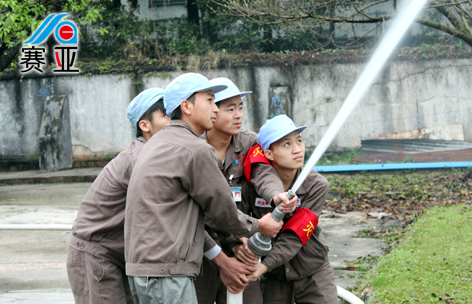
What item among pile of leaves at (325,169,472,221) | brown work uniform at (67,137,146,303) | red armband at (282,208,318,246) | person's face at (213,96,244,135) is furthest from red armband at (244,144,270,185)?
pile of leaves at (325,169,472,221)

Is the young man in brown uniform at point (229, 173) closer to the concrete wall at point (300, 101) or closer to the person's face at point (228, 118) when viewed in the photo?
the person's face at point (228, 118)

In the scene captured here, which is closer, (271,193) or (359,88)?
(359,88)

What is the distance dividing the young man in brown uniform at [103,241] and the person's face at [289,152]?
0.83 meters

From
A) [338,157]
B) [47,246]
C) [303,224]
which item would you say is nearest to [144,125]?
[303,224]

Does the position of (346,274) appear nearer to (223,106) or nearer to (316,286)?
(316,286)

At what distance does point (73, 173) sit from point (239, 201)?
10.6 meters

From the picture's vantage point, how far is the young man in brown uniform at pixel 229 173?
2.78 meters

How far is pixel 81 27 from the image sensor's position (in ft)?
49.3

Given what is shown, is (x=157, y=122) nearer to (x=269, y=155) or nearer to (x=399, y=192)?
(x=269, y=155)

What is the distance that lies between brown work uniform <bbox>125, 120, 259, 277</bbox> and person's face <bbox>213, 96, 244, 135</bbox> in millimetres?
780

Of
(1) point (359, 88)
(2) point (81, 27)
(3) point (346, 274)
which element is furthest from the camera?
(2) point (81, 27)

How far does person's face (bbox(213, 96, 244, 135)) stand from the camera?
3086mm

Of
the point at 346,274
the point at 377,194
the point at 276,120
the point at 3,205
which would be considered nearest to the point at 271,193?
the point at 276,120

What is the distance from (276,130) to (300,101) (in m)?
10.5
